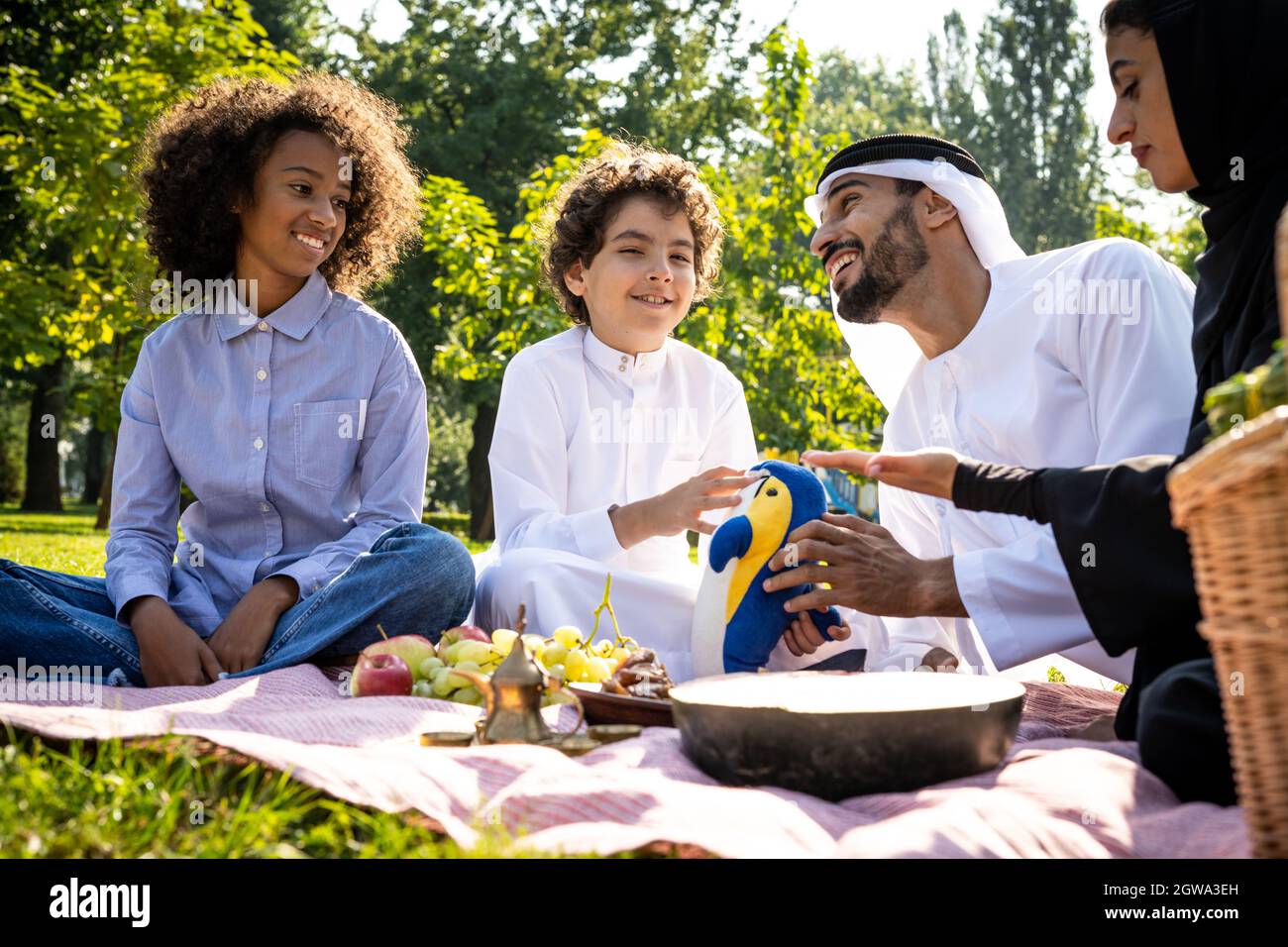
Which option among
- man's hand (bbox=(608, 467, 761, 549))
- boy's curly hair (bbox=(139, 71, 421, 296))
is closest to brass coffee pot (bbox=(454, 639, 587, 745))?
man's hand (bbox=(608, 467, 761, 549))

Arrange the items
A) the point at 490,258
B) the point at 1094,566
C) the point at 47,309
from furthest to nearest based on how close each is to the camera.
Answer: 1. the point at 47,309
2. the point at 490,258
3. the point at 1094,566

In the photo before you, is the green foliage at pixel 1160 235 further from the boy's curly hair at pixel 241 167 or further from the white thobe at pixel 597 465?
the boy's curly hair at pixel 241 167

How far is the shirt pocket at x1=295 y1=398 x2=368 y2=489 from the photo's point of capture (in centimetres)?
431

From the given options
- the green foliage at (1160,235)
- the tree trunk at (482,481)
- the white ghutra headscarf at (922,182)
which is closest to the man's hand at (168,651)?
the white ghutra headscarf at (922,182)

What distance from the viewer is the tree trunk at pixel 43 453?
84.1ft

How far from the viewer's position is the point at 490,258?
10070mm

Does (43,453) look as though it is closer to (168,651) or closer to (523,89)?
(523,89)

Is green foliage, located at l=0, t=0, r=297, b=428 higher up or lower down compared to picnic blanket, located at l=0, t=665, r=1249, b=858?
higher up

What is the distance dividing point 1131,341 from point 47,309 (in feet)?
41.9

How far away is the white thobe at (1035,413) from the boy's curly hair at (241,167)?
236 centimetres

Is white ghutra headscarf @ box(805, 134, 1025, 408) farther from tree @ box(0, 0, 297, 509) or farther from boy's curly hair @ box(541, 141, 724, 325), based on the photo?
tree @ box(0, 0, 297, 509)

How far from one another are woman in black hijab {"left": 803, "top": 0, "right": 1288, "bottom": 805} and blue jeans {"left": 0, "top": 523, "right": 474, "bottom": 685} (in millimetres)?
1483
